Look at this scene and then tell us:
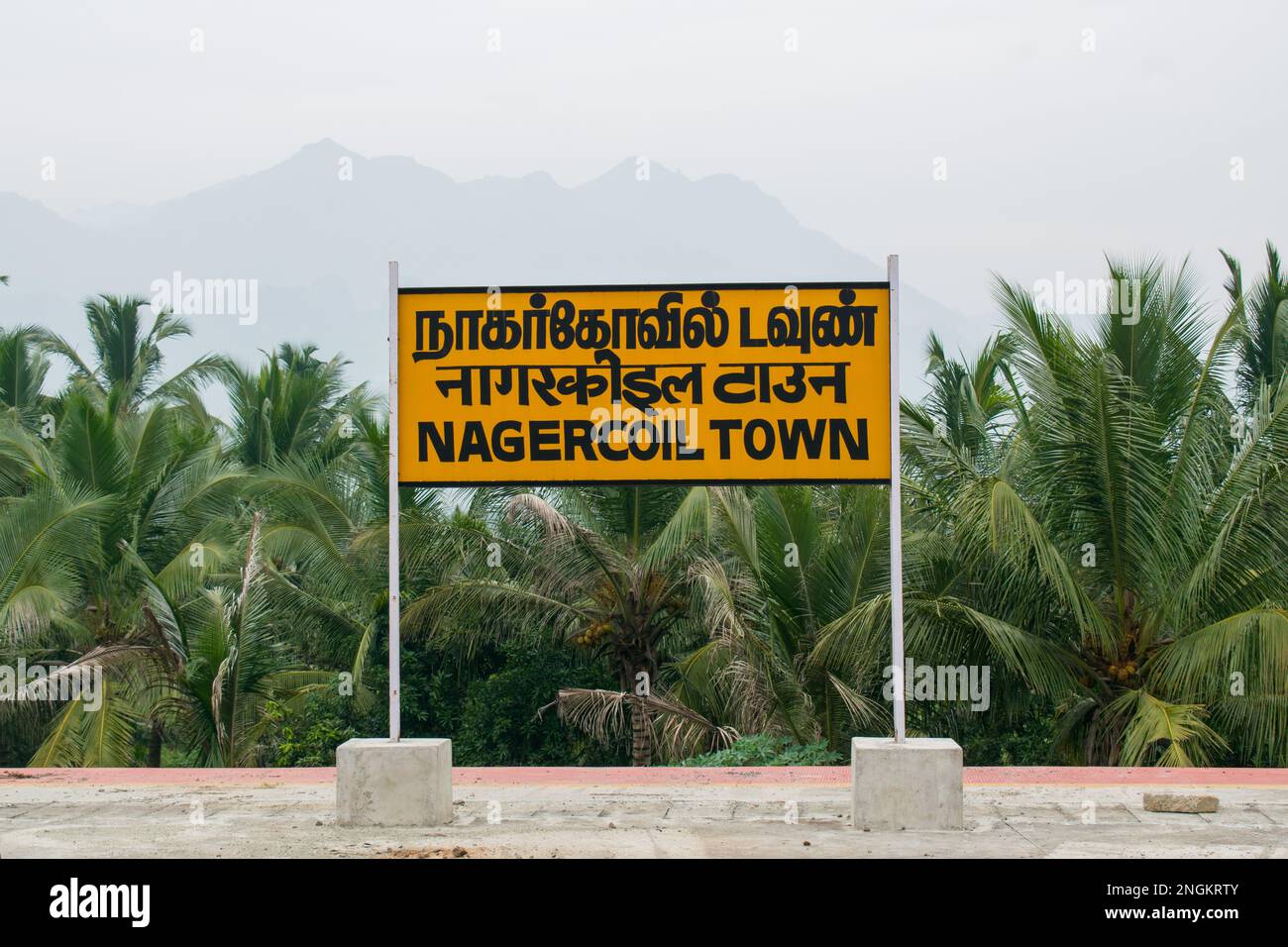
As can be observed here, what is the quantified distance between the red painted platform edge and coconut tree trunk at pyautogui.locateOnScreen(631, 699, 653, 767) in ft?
17.9

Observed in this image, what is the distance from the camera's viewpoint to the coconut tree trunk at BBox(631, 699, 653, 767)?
18203mm

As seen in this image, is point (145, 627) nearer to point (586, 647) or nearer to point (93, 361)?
point (586, 647)

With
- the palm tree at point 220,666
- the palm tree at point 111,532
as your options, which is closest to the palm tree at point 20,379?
the palm tree at point 111,532

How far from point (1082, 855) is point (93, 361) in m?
35.8

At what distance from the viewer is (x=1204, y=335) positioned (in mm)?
15797

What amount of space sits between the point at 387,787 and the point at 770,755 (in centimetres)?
632

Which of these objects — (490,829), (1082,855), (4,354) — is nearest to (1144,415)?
(1082,855)

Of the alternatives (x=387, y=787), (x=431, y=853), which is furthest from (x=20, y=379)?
(x=431, y=853)

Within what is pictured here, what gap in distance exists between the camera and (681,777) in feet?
39.6

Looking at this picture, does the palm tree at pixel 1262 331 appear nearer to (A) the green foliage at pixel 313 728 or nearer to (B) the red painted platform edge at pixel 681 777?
(B) the red painted platform edge at pixel 681 777

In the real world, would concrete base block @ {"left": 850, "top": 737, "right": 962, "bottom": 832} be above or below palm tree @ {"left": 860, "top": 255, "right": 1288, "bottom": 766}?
below

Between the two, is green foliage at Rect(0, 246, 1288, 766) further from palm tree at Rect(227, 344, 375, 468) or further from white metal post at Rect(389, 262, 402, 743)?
white metal post at Rect(389, 262, 402, 743)

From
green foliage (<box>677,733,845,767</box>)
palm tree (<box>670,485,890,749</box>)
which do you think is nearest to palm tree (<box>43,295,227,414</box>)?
palm tree (<box>670,485,890,749</box>)

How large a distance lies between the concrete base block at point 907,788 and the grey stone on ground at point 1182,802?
5.30 feet
